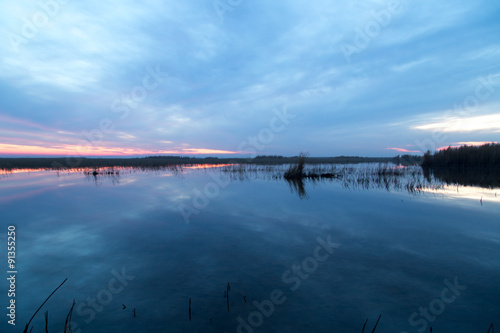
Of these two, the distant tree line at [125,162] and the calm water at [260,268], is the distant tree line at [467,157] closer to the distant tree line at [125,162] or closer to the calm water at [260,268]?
the distant tree line at [125,162]

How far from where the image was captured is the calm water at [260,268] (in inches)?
92.0

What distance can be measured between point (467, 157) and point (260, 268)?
24.7 meters

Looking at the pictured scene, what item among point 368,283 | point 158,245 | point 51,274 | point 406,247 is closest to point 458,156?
point 406,247

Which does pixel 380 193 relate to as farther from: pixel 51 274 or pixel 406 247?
pixel 51 274

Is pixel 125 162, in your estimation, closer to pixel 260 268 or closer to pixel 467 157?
pixel 260 268

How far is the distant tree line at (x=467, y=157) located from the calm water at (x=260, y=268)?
17.3 m

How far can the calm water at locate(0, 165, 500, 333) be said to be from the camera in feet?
Result: 7.67

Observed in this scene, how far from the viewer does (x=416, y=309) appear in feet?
7.91

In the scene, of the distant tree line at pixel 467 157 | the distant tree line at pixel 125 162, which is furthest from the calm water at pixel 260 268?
the distant tree line at pixel 125 162

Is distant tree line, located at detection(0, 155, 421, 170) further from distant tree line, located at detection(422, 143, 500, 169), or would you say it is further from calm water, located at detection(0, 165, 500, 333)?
calm water, located at detection(0, 165, 500, 333)

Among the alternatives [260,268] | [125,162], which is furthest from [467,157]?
[125,162]

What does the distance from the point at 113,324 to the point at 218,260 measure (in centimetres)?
154

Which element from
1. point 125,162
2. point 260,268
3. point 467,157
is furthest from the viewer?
point 125,162

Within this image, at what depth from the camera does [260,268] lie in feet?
10.8
